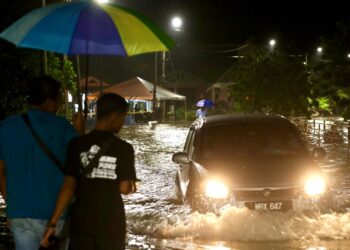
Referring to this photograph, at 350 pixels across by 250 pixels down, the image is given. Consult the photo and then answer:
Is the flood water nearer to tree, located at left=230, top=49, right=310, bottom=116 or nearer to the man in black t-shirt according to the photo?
the man in black t-shirt

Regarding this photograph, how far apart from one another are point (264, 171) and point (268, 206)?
46 cm

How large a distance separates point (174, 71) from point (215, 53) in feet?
28.5

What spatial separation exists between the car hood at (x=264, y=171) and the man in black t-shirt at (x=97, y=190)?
3.60 meters

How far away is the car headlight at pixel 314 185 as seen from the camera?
737 cm

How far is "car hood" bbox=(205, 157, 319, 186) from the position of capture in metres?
7.25

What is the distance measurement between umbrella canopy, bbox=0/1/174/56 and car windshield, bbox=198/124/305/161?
3.18 m

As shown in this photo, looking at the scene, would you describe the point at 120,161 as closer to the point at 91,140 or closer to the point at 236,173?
the point at 91,140

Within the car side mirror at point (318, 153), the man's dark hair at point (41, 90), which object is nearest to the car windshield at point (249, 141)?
the car side mirror at point (318, 153)

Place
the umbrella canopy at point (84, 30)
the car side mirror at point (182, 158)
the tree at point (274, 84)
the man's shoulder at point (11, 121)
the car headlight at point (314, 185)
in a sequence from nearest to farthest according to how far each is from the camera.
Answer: the man's shoulder at point (11, 121), the umbrella canopy at point (84, 30), the car headlight at point (314, 185), the car side mirror at point (182, 158), the tree at point (274, 84)

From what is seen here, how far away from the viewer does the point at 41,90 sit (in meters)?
4.06

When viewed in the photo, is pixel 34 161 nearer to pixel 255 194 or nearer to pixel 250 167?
pixel 255 194

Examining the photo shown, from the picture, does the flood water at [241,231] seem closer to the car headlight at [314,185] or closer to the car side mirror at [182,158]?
the car headlight at [314,185]

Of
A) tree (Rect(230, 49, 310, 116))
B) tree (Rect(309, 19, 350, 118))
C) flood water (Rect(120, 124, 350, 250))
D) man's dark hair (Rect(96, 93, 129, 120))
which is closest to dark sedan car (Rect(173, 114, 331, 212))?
flood water (Rect(120, 124, 350, 250))

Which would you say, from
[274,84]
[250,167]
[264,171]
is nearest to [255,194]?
[264,171]
